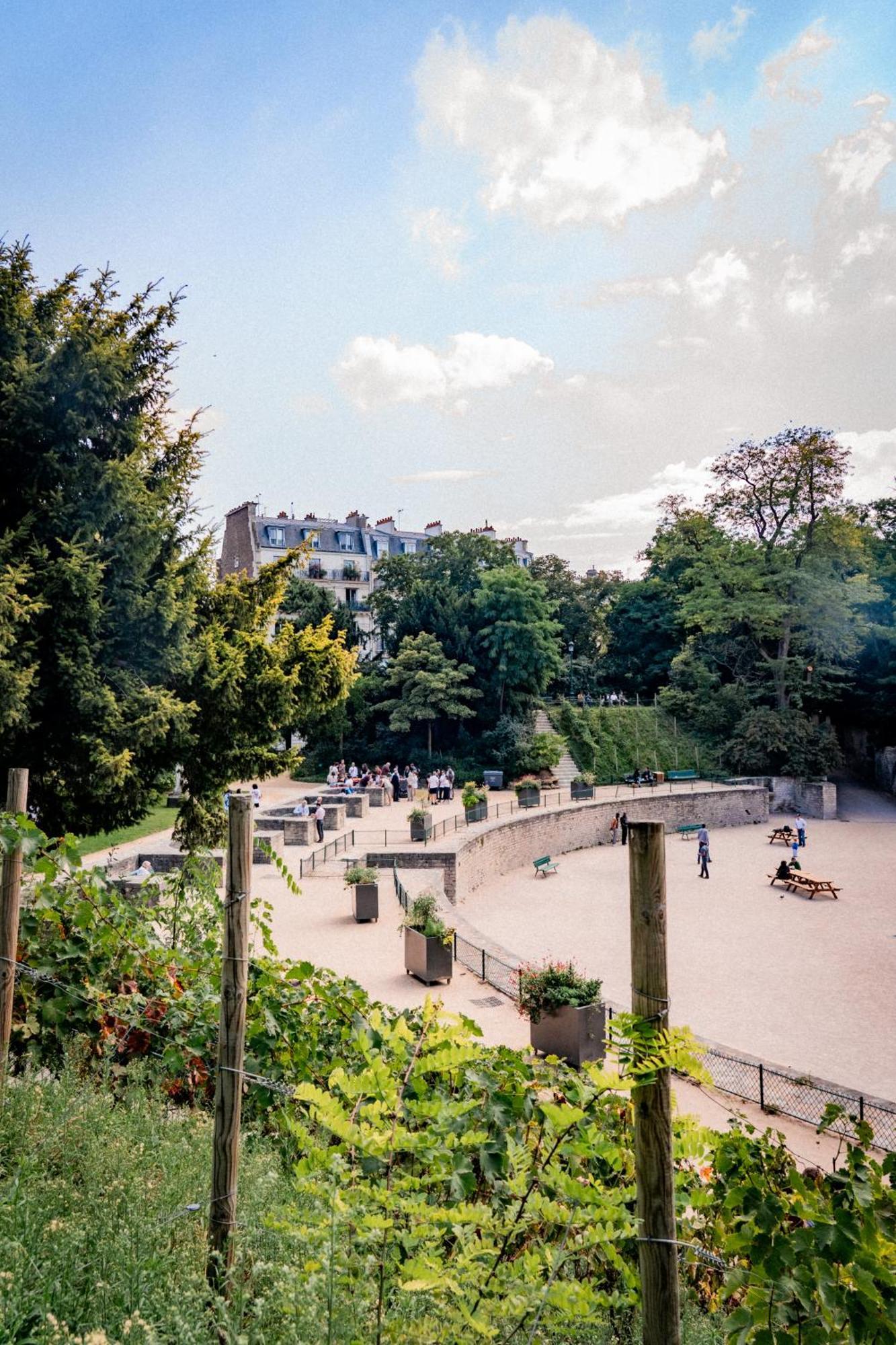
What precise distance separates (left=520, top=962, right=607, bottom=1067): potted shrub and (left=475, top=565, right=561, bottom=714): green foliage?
102 ft

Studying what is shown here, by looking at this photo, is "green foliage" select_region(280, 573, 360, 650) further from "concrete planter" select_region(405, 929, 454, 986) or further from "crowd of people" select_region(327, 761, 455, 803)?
"concrete planter" select_region(405, 929, 454, 986)

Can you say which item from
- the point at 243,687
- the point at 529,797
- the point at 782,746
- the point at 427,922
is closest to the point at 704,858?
the point at 529,797

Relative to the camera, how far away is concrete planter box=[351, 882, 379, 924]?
48.5 feet

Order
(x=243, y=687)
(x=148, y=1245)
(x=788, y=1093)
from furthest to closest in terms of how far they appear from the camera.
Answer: (x=243, y=687) < (x=788, y=1093) < (x=148, y=1245)

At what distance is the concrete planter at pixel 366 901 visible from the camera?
583 inches

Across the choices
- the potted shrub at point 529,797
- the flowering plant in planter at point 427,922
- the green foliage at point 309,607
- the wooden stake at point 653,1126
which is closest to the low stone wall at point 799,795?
the potted shrub at point 529,797

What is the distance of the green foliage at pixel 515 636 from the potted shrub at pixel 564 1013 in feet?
102

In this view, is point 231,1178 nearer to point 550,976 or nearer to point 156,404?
point 550,976

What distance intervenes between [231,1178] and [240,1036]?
445 mm

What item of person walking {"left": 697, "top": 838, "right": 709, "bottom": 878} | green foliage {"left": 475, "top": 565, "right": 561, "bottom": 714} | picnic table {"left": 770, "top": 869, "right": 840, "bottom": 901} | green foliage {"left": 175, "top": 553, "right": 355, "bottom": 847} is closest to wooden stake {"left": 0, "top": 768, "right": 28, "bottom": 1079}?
green foliage {"left": 175, "top": 553, "right": 355, "bottom": 847}

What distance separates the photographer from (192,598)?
13.4 meters

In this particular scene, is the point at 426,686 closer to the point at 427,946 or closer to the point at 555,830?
the point at 555,830

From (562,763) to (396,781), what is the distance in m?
9.33

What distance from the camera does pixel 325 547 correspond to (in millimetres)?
63531
